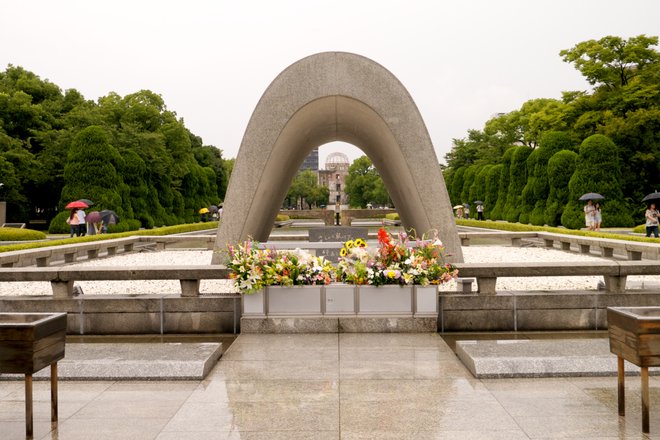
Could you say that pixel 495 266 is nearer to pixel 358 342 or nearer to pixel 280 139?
pixel 358 342

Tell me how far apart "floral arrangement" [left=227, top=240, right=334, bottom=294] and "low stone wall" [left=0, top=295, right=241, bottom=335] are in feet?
1.53

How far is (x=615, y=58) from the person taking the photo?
113ft

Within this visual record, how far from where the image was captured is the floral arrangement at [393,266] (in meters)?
6.95

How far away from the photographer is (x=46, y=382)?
5078mm

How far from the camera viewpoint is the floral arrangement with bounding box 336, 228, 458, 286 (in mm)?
6949

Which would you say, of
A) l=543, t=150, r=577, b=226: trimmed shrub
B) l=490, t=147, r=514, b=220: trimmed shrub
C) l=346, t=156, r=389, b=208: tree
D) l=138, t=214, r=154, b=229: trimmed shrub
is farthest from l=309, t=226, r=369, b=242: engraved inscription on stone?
l=346, t=156, r=389, b=208: tree

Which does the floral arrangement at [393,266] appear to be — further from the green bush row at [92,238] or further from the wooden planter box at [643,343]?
the green bush row at [92,238]

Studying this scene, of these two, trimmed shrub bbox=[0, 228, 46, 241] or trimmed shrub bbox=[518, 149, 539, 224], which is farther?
trimmed shrub bbox=[518, 149, 539, 224]

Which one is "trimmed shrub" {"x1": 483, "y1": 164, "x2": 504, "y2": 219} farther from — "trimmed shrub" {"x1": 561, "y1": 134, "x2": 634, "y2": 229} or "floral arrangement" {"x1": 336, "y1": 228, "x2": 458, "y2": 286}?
"floral arrangement" {"x1": 336, "y1": 228, "x2": 458, "y2": 286}

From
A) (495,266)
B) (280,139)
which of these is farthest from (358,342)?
(280,139)

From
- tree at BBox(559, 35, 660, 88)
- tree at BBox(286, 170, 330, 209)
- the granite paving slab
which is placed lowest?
the granite paving slab

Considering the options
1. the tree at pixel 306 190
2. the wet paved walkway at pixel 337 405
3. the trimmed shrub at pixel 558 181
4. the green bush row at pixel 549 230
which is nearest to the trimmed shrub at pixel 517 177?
the green bush row at pixel 549 230

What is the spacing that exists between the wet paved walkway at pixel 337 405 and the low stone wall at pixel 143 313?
5.09 ft

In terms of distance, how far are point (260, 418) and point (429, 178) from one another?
6.73 metres
